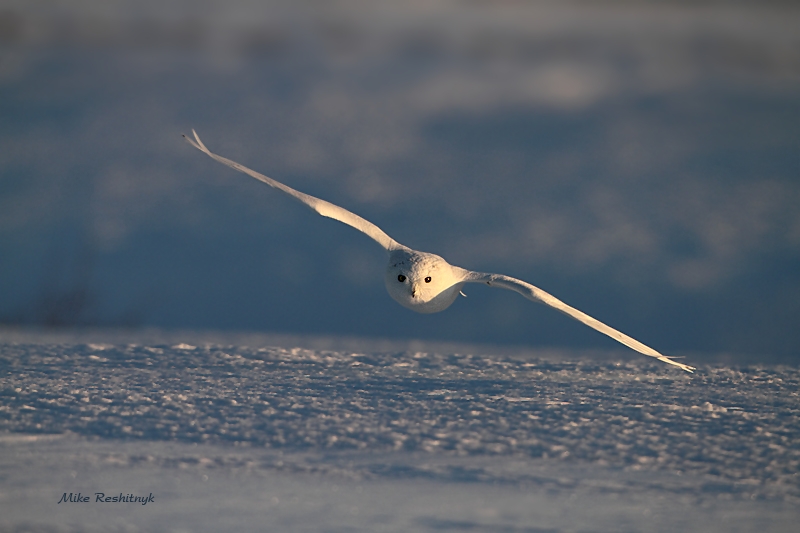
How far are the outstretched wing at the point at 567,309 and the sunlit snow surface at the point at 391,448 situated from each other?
88 cm

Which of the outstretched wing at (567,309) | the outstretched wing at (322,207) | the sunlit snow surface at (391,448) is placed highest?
the outstretched wing at (322,207)

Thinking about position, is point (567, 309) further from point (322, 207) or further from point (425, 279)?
point (322, 207)

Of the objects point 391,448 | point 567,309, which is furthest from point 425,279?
point 391,448

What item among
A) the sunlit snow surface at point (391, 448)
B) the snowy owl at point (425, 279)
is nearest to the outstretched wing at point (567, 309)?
the snowy owl at point (425, 279)

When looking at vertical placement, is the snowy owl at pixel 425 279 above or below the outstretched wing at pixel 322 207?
below

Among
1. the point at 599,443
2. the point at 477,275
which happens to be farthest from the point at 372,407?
the point at 599,443

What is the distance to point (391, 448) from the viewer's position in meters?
7.07

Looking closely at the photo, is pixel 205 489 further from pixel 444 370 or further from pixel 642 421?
pixel 444 370

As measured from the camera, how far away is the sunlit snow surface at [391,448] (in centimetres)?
579

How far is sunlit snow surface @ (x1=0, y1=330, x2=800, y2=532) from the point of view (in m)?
5.79

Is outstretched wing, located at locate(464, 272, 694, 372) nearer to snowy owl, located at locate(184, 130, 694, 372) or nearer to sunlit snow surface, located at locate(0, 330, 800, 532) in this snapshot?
snowy owl, located at locate(184, 130, 694, 372)

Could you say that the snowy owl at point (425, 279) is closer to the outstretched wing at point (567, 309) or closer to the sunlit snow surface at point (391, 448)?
the outstretched wing at point (567, 309)

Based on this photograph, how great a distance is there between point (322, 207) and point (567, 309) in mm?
2661

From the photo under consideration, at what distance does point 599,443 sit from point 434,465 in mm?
1585
